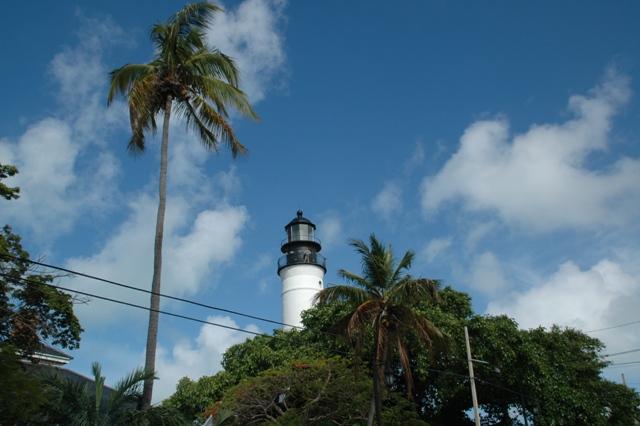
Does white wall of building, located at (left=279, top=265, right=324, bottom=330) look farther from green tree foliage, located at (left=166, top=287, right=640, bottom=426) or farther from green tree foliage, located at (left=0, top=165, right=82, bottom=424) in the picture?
green tree foliage, located at (left=0, top=165, right=82, bottom=424)

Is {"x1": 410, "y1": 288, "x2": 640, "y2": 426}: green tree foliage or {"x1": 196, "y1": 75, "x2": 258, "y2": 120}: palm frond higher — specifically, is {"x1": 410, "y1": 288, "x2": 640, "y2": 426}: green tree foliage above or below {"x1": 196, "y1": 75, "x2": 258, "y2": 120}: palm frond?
below

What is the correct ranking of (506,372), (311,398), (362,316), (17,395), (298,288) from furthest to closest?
(298,288) < (506,372) < (311,398) < (362,316) < (17,395)

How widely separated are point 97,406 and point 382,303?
31.2 feet

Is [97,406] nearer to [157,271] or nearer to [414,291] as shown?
[157,271]

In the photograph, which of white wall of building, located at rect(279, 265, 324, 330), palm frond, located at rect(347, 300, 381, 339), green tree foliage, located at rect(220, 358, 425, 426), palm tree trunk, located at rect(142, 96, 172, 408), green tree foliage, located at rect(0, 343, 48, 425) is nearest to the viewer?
green tree foliage, located at rect(0, 343, 48, 425)

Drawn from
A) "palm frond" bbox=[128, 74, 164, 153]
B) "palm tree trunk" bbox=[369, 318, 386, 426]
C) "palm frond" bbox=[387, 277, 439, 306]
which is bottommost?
"palm tree trunk" bbox=[369, 318, 386, 426]

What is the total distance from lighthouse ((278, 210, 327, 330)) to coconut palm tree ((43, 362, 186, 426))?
26377 millimetres

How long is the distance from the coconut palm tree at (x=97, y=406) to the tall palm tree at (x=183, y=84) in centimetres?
590

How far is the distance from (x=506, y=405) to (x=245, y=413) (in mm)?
16525

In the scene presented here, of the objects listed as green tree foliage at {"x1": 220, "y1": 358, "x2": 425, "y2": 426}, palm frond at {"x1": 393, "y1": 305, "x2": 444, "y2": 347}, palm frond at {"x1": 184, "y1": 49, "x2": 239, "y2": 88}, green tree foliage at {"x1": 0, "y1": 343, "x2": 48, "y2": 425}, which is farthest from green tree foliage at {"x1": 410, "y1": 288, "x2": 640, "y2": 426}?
green tree foliage at {"x1": 0, "y1": 343, "x2": 48, "y2": 425}

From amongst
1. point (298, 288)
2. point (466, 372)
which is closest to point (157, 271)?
point (466, 372)

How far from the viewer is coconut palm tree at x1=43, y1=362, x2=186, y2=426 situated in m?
11.9

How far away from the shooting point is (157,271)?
1498 centimetres

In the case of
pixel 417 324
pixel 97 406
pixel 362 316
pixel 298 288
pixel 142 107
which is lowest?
pixel 97 406
